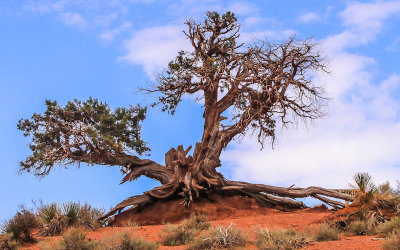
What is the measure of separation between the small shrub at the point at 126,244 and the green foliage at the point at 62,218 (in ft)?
15.4

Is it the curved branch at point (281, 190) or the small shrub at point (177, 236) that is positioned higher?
the curved branch at point (281, 190)

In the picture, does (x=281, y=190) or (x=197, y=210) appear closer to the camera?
(x=197, y=210)

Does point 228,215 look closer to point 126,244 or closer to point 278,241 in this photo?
point 278,241

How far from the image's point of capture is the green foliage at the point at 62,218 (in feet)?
50.6

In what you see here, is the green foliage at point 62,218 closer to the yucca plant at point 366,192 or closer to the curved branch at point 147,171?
the curved branch at point 147,171

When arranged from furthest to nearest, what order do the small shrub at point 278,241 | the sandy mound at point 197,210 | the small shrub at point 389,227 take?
the sandy mound at point 197,210 → the small shrub at point 389,227 → the small shrub at point 278,241

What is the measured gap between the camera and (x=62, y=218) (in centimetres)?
1566

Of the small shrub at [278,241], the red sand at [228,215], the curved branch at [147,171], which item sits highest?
the curved branch at [147,171]

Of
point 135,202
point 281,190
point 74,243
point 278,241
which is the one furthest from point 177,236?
point 281,190

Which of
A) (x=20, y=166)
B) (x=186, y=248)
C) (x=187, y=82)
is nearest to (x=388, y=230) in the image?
(x=186, y=248)

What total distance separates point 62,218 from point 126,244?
541cm

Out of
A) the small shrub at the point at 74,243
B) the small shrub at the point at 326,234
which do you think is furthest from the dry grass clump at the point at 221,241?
the small shrub at the point at 74,243

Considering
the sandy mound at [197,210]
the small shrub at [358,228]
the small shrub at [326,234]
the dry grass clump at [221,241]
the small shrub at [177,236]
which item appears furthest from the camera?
the sandy mound at [197,210]

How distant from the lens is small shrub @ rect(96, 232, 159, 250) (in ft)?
36.4
